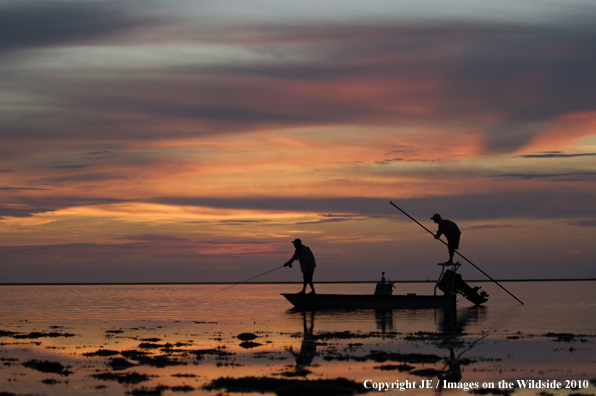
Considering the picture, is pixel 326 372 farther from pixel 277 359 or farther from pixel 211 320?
pixel 211 320

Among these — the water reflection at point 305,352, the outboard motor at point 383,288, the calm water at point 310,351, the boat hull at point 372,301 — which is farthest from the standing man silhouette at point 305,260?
the water reflection at point 305,352

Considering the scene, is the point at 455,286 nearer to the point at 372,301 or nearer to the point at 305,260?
the point at 372,301

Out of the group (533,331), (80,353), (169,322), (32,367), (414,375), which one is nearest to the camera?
(414,375)

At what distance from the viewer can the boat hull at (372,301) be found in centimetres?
3147

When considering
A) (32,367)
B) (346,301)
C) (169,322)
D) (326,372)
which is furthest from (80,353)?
(346,301)

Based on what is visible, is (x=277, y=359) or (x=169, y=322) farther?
(x=169, y=322)

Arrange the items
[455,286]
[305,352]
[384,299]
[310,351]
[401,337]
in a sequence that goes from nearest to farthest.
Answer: [305,352], [310,351], [401,337], [384,299], [455,286]

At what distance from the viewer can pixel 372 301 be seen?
105 feet

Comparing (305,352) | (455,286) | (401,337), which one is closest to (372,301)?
(455,286)

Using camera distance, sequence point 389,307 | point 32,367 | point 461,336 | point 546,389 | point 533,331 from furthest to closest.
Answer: point 389,307, point 533,331, point 461,336, point 32,367, point 546,389

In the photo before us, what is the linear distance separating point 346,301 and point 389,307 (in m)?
2.20

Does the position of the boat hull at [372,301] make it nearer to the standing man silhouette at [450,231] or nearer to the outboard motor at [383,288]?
the outboard motor at [383,288]

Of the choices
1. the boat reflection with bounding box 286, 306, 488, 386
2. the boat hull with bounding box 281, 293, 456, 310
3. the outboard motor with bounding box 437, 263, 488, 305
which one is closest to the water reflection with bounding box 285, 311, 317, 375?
the boat reflection with bounding box 286, 306, 488, 386

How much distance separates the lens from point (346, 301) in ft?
106
